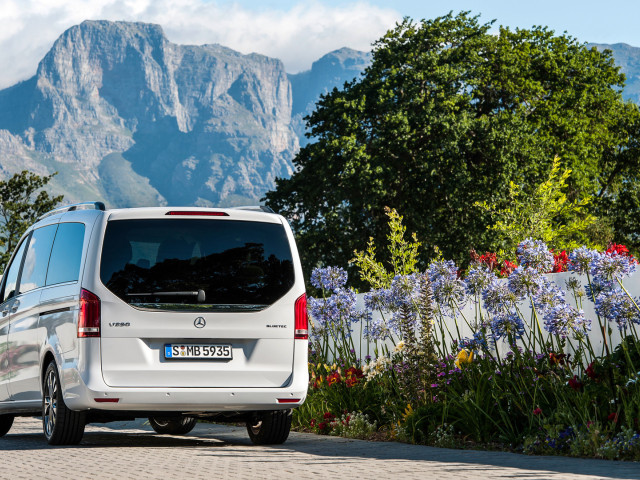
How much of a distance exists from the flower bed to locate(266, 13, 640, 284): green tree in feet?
86.4

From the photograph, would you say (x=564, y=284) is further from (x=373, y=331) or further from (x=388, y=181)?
(x=388, y=181)

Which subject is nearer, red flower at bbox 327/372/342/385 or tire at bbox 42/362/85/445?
tire at bbox 42/362/85/445

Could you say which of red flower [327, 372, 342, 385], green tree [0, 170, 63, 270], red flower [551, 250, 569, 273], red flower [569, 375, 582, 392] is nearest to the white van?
red flower [569, 375, 582, 392]

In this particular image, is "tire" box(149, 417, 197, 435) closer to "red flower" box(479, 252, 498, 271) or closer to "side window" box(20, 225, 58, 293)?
"side window" box(20, 225, 58, 293)

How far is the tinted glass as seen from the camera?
881 centimetres

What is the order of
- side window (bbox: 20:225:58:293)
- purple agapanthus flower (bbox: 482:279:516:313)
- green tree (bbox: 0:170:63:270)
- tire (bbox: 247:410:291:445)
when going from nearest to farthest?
purple agapanthus flower (bbox: 482:279:516:313)
tire (bbox: 247:410:291:445)
side window (bbox: 20:225:58:293)
green tree (bbox: 0:170:63:270)

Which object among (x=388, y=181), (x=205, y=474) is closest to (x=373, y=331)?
(x=205, y=474)

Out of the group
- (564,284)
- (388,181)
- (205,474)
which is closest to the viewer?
(205,474)

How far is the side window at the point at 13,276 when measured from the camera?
11266 millimetres

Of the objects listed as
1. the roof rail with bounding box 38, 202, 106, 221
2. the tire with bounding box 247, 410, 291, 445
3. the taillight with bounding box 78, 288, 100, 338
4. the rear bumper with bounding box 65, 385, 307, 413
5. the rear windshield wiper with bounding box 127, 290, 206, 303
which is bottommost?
the tire with bounding box 247, 410, 291, 445

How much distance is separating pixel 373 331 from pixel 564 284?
108 inches

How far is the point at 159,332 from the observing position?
872 centimetres

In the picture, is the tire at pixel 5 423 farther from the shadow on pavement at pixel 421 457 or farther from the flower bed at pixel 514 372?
the flower bed at pixel 514 372

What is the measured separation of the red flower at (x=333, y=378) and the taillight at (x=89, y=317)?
4.25 m
